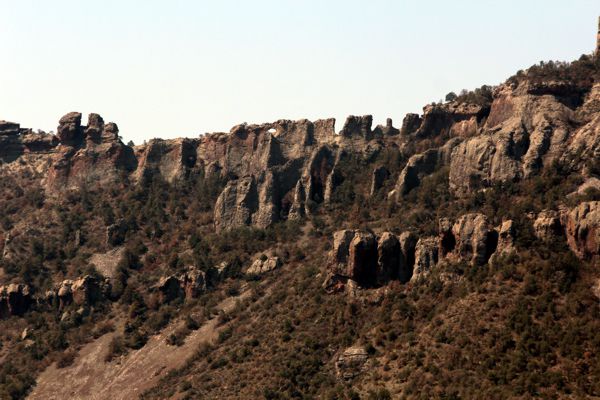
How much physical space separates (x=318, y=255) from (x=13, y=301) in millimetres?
44398

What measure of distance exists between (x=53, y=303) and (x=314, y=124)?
154 ft

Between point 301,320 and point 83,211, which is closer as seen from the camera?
point 301,320

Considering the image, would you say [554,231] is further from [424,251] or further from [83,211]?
[83,211]

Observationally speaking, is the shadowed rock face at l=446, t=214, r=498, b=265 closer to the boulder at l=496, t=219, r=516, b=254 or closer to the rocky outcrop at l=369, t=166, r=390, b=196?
the boulder at l=496, t=219, r=516, b=254

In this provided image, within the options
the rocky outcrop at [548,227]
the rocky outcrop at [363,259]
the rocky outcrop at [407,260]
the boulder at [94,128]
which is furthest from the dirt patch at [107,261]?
the rocky outcrop at [548,227]

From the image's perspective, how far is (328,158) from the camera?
6334 inches

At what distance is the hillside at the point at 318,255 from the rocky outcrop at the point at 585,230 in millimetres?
196

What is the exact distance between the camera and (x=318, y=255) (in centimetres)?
14112

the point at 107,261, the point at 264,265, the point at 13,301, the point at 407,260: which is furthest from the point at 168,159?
the point at 407,260

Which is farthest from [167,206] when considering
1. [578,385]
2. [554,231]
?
[578,385]

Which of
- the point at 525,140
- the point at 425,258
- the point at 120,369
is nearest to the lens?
the point at 425,258

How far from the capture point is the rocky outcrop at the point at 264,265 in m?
143

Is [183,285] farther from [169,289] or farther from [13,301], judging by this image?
[13,301]

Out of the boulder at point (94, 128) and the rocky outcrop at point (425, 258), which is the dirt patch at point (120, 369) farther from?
the boulder at point (94, 128)
